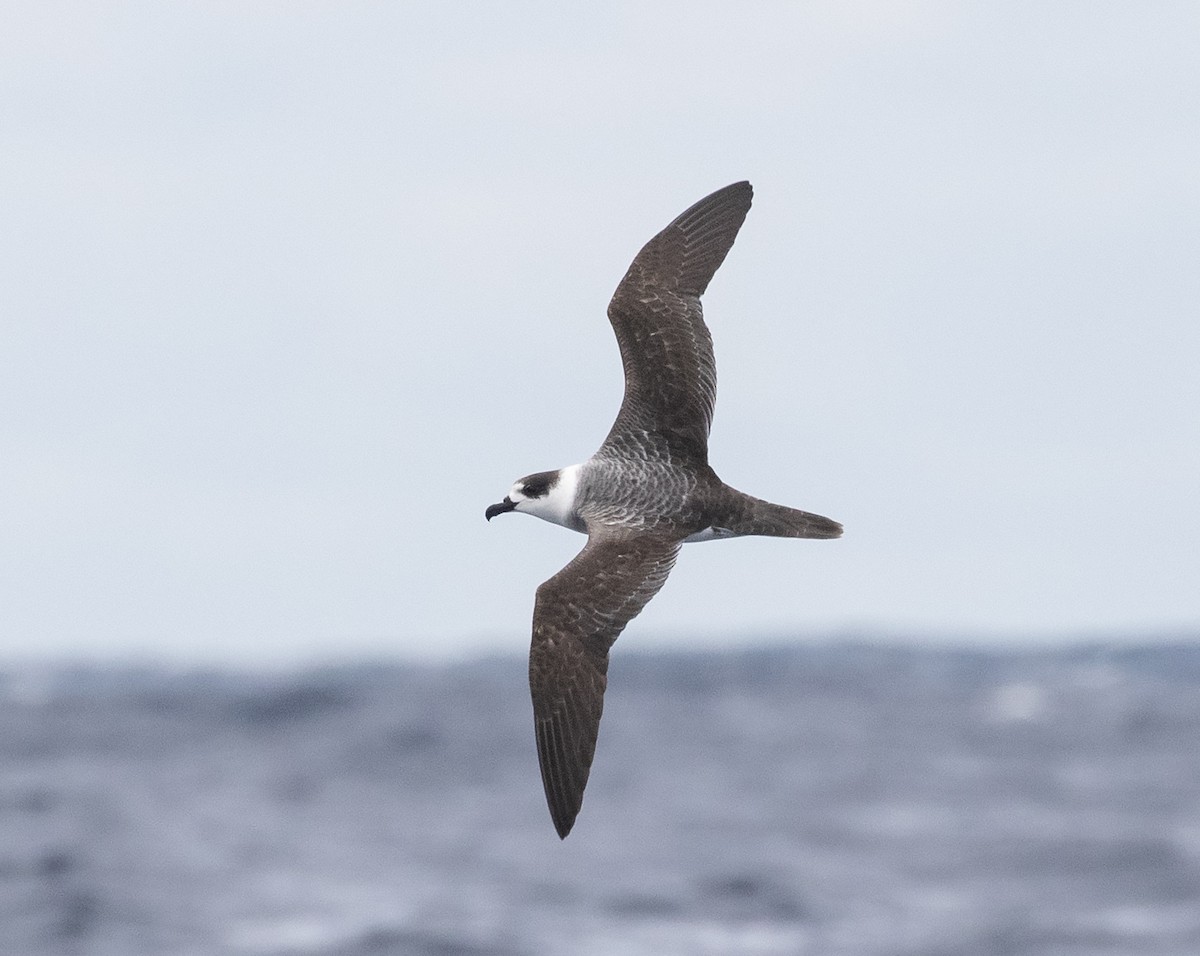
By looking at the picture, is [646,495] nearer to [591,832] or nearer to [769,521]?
[769,521]

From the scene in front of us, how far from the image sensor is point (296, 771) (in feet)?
→ 173

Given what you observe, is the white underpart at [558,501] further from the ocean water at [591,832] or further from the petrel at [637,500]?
the ocean water at [591,832]

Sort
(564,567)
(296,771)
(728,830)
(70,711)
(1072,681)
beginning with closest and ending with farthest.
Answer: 1. (564,567)
2. (728,830)
3. (296,771)
4. (70,711)
5. (1072,681)

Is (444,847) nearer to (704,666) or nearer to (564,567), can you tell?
(564,567)

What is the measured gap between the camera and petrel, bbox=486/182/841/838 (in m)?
13.7

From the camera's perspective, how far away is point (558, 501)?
48.2 feet

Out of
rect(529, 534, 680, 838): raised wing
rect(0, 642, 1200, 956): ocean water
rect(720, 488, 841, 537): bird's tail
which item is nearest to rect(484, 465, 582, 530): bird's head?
rect(529, 534, 680, 838): raised wing

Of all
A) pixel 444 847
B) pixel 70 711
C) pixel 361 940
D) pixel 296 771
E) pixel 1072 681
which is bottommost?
pixel 361 940

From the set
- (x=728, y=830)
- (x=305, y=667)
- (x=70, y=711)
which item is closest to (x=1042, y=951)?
(x=728, y=830)

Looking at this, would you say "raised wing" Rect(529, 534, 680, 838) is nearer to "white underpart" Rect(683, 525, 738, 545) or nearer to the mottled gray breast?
the mottled gray breast

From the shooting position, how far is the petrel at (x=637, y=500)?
45.0 feet

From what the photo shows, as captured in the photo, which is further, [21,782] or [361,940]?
[21,782]

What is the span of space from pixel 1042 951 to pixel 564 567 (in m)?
23.2

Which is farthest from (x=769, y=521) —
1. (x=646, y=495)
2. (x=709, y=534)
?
(x=646, y=495)
